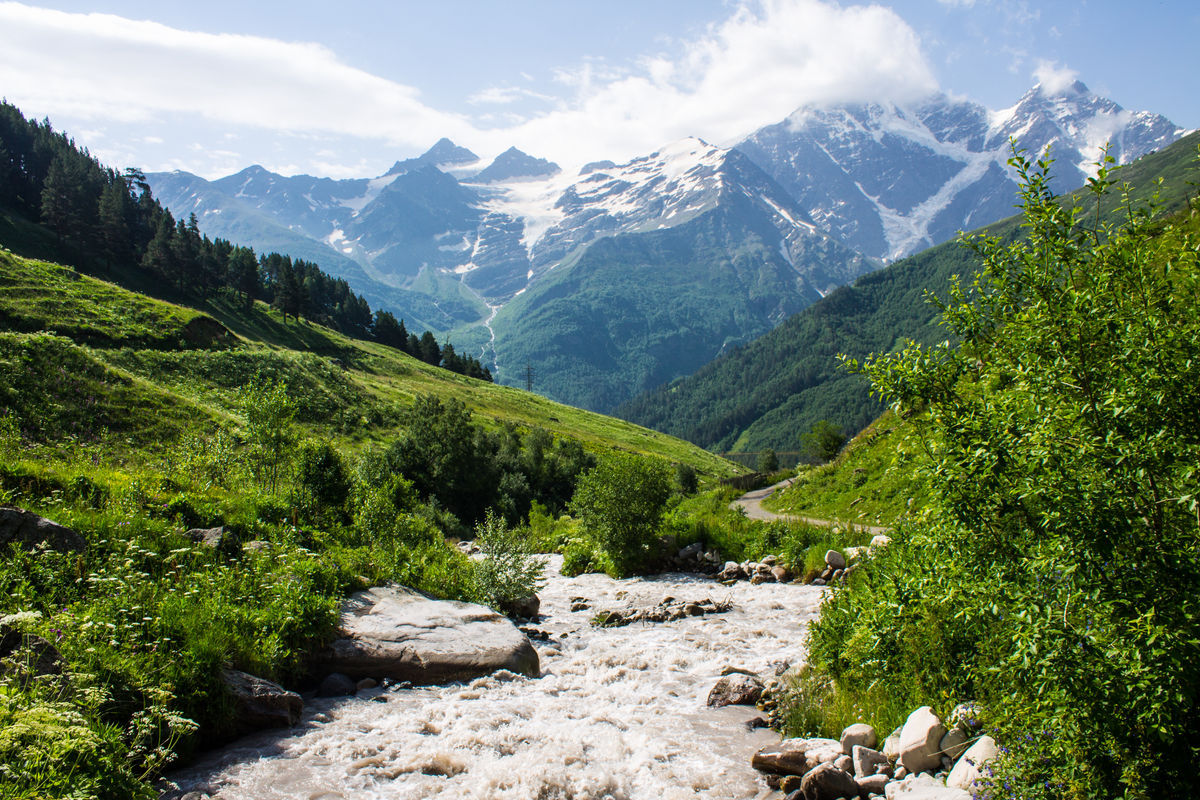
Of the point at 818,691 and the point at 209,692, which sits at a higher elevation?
the point at 818,691

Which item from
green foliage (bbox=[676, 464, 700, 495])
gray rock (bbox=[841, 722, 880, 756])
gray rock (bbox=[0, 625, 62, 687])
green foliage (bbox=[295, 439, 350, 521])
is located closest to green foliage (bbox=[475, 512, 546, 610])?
green foliage (bbox=[295, 439, 350, 521])

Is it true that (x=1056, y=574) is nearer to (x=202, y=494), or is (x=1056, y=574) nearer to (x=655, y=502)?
(x=202, y=494)

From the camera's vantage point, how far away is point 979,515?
7.99 m

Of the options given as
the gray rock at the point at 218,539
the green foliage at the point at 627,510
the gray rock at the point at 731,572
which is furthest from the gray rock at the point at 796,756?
the green foliage at the point at 627,510

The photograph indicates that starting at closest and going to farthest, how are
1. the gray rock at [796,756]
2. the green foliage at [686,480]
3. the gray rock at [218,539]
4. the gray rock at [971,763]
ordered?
the gray rock at [971,763] → the gray rock at [796,756] → the gray rock at [218,539] → the green foliage at [686,480]

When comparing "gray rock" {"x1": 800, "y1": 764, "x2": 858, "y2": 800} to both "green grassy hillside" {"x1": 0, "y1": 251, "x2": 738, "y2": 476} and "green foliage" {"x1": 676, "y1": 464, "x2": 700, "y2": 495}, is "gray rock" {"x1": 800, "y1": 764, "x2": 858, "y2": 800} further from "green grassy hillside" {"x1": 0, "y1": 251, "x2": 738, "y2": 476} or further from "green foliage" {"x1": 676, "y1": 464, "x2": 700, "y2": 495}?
"green foliage" {"x1": 676, "y1": 464, "x2": 700, "y2": 495}

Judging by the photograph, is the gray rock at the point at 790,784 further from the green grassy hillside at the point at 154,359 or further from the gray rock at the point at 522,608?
the green grassy hillside at the point at 154,359

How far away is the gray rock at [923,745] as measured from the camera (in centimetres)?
962

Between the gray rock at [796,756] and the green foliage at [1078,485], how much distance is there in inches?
116

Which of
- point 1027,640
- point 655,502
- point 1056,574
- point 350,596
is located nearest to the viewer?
point 1027,640

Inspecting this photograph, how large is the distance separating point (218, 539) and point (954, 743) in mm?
17023

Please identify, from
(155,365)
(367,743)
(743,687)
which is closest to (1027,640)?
(743,687)

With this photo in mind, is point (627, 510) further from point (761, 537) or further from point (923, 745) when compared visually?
point (923, 745)

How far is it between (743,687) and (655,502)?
18.4 meters
